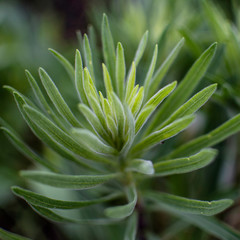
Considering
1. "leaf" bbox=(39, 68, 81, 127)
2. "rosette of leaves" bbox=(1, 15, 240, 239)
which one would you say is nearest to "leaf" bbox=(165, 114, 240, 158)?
"rosette of leaves" bbox=(1, 15, 240, 239)

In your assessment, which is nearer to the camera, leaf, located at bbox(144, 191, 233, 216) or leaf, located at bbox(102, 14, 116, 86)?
leaf, located at bbox(144, 191, 233, 216)

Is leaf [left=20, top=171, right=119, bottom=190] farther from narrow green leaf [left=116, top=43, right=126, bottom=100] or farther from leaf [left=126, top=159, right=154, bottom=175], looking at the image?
narrow green leaf [left=116, top=43, right=126, bottom=100]

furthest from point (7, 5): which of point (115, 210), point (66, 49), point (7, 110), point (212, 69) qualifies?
point (115, 210)

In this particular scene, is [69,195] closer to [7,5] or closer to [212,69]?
[212,69]

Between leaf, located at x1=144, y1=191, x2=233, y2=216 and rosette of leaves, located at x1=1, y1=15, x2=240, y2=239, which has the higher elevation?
rosette of leaves, located at x1=1, y1=15, x2=240, y2=239

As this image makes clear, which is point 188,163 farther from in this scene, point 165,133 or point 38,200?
point 38,200

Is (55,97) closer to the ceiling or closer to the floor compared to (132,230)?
closer to the ceiling

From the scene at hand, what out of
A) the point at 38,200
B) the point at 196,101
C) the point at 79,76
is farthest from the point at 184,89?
the point at 38,200
